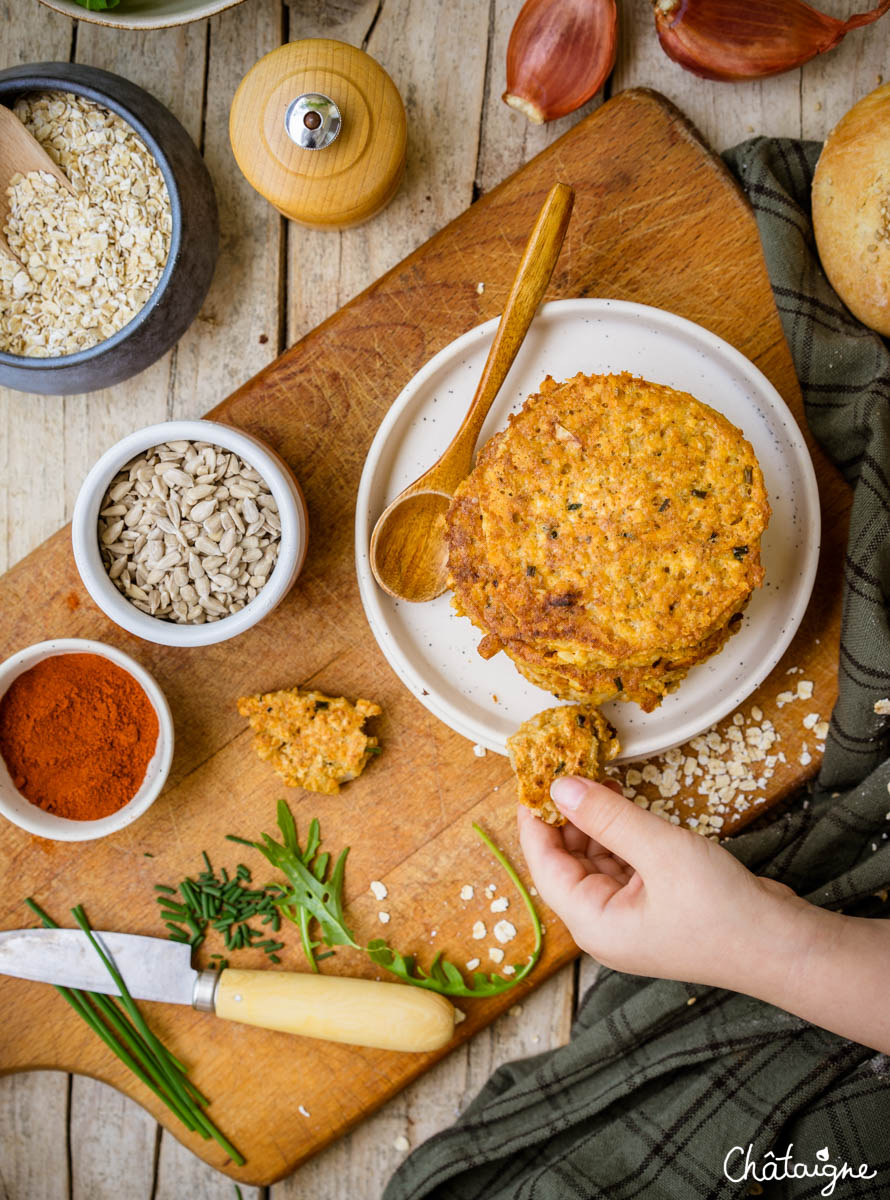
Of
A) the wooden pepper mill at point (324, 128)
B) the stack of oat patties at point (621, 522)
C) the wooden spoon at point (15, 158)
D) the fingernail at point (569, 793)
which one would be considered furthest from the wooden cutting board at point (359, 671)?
the wooden spoon at point (15, 158)

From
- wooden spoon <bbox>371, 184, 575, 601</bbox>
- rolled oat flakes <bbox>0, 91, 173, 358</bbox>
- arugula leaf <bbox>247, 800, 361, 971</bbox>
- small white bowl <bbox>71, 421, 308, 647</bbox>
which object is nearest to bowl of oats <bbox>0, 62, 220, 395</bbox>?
rolled oat flakes <bbox>0, 91, 173, 358</bbox>

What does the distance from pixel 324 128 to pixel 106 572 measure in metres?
1.09

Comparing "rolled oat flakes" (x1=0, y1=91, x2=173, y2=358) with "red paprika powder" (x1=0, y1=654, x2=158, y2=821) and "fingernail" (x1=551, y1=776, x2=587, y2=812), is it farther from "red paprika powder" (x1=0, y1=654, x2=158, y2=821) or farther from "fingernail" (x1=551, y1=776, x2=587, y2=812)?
"fingernail" (x1=551, y1=776, x2=587, y2=812)

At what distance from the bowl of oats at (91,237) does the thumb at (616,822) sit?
1.43 metres

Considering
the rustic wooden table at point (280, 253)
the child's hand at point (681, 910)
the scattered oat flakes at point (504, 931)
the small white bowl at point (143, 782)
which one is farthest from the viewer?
the rustic wooden table at point (280, 253)

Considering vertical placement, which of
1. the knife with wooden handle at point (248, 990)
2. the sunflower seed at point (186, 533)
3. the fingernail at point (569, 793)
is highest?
the sunflower seed at point (186, 533)

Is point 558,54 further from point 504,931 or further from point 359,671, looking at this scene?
point 504,931

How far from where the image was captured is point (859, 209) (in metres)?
2.08

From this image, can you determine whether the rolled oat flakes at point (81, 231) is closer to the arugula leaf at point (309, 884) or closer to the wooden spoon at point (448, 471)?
the wooden spoon at point (448, 471)

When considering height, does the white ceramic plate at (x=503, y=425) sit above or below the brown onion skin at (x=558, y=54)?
below

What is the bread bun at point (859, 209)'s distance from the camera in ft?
6.71

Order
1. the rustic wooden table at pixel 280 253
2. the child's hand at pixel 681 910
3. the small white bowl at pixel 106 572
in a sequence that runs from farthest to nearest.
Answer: the rustic wooden table at pixel 280 253 → the small white bowl at pixel 106 572 → the child's hand at pixel 681 910

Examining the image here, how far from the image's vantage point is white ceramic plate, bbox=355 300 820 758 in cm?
219

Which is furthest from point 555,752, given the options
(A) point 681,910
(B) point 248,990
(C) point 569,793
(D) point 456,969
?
(B) point 248,990
